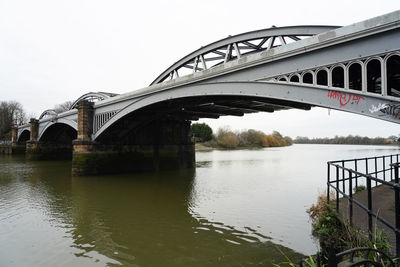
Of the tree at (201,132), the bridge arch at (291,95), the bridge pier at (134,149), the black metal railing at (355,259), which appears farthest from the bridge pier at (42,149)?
the tree at (201,132)

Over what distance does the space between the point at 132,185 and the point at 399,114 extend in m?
12.2

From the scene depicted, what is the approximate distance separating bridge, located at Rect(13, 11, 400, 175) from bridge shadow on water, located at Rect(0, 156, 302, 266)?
13.1 ft

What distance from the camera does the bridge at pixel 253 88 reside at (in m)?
5.50

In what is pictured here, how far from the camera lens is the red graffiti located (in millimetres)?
5562

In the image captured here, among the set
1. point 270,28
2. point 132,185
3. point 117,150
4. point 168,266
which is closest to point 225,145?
point 117,150

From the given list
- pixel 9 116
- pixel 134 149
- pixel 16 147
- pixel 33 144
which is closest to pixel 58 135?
pixel 33 144

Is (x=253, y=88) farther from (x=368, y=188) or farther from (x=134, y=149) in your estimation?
(x=134, y=149)

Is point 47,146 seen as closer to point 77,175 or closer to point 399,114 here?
point 77,175

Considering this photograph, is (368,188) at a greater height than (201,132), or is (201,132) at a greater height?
(201,132)

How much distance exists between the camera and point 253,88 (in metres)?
8.60

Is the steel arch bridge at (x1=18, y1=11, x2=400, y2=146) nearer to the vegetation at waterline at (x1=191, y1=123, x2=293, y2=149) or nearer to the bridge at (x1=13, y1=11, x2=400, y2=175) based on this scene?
the bridge at (x1=13, y1=11, x2=400, y2=175)

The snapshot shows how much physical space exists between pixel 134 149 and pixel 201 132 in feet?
159

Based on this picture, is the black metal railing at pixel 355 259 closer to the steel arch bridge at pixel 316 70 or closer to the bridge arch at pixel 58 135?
the steel arch bridge at pixel 316 70

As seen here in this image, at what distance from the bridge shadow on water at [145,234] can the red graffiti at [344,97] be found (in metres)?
3.59
